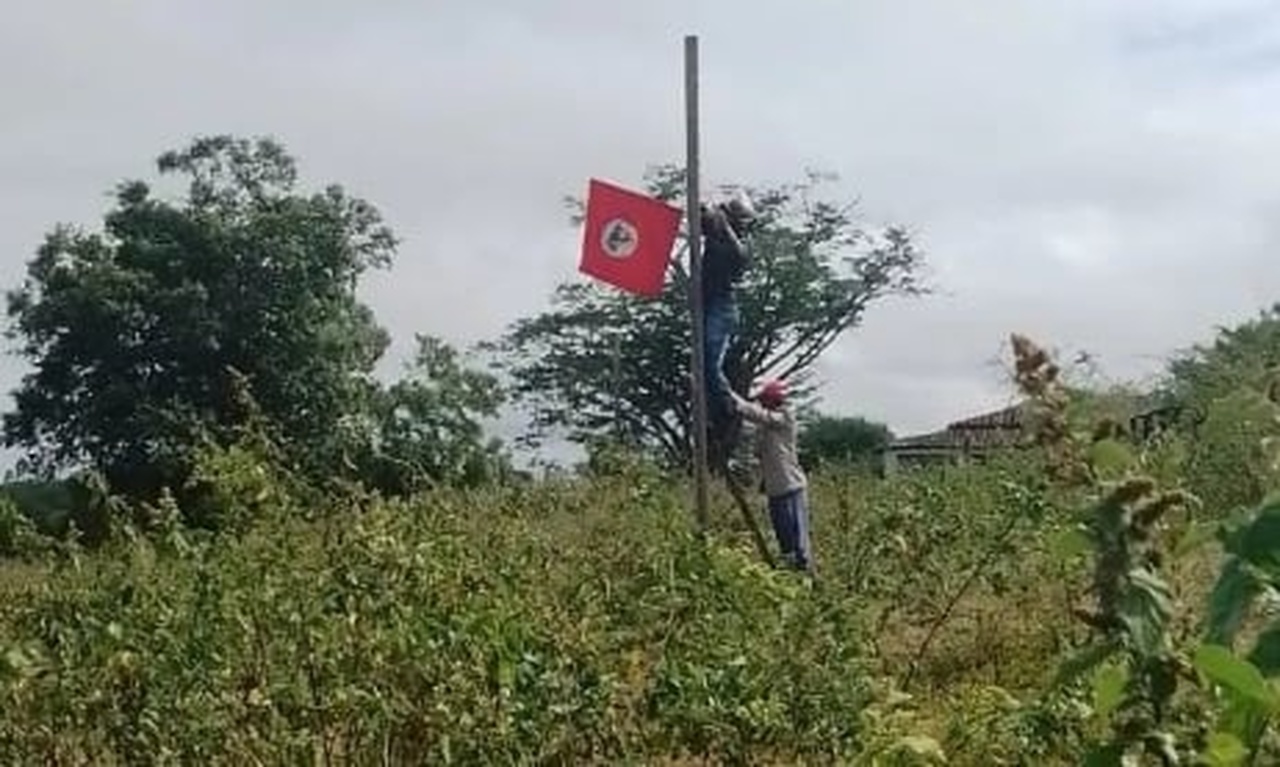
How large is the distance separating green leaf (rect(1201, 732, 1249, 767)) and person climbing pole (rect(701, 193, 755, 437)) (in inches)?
229

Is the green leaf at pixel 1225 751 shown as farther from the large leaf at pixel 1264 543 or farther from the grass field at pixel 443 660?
the grass field at pixel 443 660

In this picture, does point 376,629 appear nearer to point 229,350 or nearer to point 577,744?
point 577,744

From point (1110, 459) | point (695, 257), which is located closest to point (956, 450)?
point (695, 257)

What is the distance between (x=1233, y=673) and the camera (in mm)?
1177

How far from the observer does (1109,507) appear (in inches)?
53.2

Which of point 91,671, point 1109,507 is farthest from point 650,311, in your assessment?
point 1109,507

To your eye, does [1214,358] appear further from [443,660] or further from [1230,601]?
[1230,601]

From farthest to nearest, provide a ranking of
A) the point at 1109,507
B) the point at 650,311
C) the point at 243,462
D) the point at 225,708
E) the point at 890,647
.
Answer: the point at 650,311
the point at 890,647
the point at 243,462
the point at 225,708
the point at 1109,507

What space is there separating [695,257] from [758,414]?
1.08 meters

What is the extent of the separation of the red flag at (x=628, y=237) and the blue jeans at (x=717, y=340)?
444 mm

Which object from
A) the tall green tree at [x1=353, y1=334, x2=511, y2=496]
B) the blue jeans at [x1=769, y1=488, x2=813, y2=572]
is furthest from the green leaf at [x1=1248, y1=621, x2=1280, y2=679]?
the blue jeans at [x1=769, y1=488, x2=813, y2=572]

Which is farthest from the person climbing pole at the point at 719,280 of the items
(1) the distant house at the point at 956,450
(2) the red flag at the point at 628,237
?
(1) the distant house at the point at 956,450

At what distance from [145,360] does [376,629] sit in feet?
84.0

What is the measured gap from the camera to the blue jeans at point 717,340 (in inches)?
293
